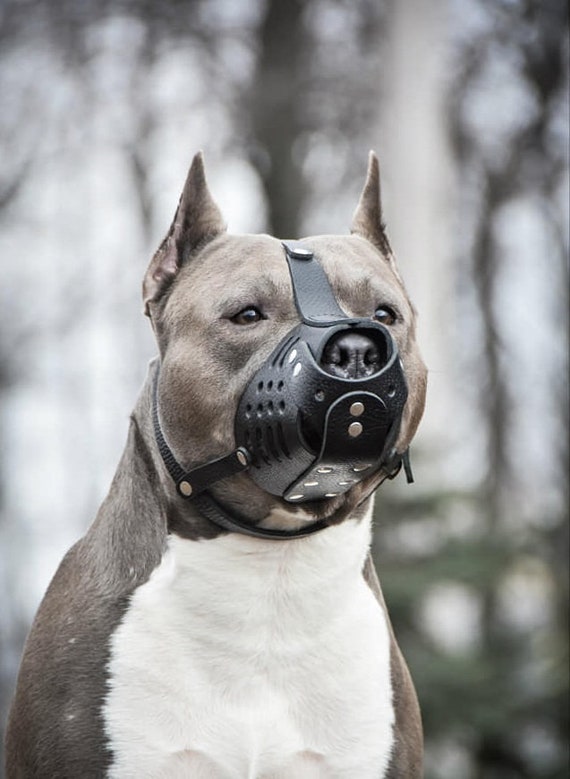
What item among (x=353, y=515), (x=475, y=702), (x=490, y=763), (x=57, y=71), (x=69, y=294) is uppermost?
(x=57, y=71)

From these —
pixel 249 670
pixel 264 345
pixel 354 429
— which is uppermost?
pixel 264 345

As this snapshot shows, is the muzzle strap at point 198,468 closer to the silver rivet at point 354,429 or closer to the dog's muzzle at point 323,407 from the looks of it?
the dog's muzzle at point 323,407

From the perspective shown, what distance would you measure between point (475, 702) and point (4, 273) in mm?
7019

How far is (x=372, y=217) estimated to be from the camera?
150 inches

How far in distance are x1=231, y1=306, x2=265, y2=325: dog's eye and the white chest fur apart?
0.55 metres

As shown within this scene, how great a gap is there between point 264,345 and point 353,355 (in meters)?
0.32

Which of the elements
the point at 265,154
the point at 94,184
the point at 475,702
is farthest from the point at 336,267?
the point at 94,184

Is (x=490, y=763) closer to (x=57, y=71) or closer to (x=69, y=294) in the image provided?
(x=69, y=294)

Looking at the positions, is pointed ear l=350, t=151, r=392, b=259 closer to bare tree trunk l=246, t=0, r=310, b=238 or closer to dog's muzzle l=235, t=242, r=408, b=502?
dog's muzzle l=235, t=242, r=408, b=502

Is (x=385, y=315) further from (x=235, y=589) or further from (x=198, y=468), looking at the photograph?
(x=235, y=589)

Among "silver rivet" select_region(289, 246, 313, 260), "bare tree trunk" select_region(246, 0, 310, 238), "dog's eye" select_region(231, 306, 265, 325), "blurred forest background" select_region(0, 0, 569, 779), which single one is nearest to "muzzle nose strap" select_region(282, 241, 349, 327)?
"silver rivet" select_region(289, 246, 313, 260)

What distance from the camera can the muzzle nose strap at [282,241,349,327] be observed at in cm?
301

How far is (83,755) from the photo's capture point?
10.2 feet

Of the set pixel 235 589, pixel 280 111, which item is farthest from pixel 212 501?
pixel 280 111
